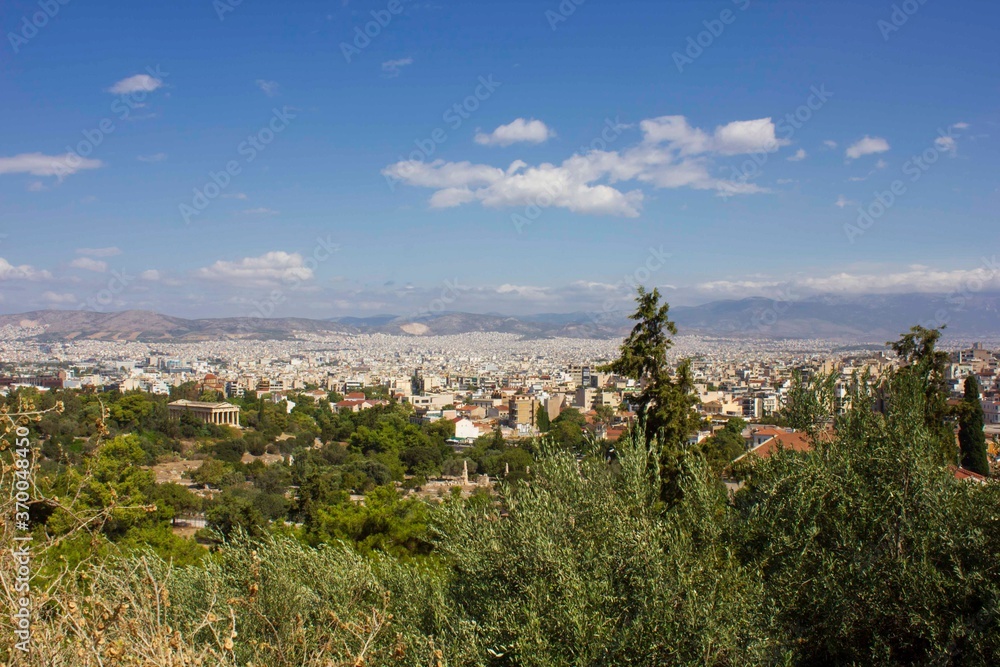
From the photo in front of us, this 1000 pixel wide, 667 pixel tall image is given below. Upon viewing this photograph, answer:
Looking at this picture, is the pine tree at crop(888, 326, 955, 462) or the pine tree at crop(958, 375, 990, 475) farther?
the pine tree at crop(958, 375, 990, 475)

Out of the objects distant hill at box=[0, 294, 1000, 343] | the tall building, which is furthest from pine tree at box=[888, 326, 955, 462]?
distant hill at box=[0, 294, 1000, 343]

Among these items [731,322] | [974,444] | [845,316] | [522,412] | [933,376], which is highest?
[845,316]

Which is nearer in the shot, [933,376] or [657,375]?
[657,375]

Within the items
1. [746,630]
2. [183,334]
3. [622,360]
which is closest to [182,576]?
[746,630]

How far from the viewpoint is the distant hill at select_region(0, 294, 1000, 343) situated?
12469 cm

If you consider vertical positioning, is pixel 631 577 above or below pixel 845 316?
below

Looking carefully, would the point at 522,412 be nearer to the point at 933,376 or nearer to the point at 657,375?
the point at 933,376

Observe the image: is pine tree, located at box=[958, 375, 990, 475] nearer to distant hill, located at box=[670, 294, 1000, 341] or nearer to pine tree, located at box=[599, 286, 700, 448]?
pine tree, located at box=[599, 286, 700, 448]

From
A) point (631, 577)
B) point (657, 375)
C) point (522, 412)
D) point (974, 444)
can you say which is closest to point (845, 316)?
point (522, 412)

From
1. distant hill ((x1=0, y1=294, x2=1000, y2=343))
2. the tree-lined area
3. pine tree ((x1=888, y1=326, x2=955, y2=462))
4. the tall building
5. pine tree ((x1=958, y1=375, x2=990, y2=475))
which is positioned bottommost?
the tall building

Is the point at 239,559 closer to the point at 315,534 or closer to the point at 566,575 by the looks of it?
the point at 566,575

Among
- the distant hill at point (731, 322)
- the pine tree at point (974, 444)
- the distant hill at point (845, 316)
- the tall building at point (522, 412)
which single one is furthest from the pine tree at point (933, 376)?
the distant hill at point (731, 322)

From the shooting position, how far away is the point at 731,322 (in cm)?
16862

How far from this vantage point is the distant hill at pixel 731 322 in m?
125
